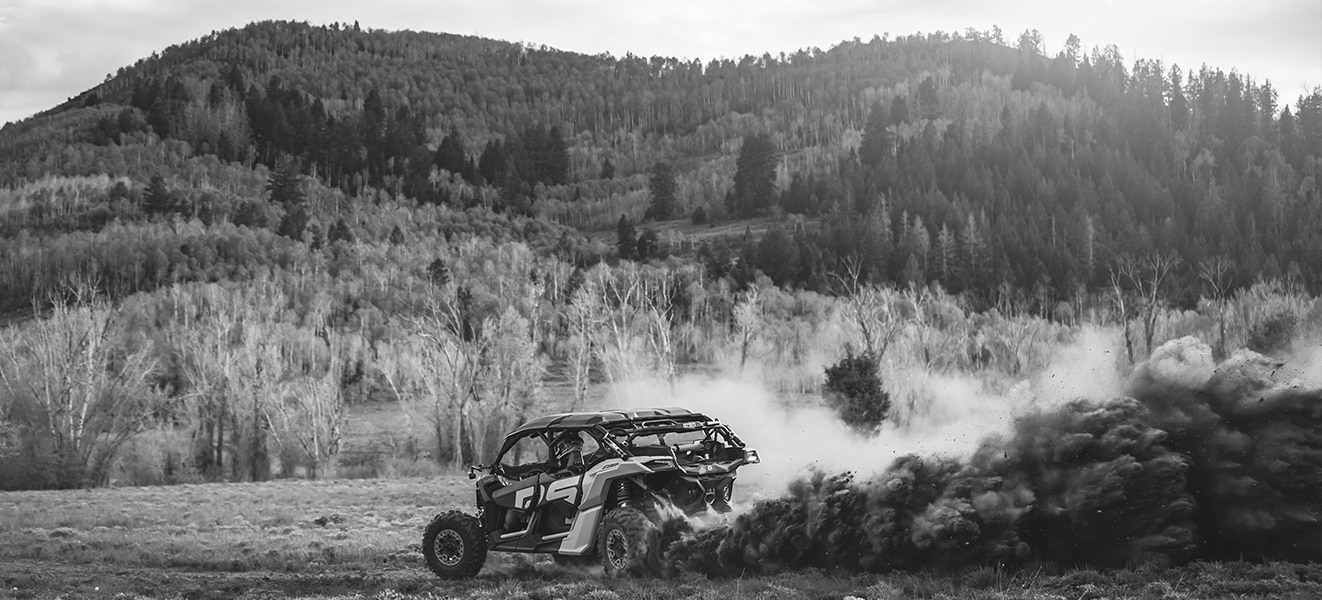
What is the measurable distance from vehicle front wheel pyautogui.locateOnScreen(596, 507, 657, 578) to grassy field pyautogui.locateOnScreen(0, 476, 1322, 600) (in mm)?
330

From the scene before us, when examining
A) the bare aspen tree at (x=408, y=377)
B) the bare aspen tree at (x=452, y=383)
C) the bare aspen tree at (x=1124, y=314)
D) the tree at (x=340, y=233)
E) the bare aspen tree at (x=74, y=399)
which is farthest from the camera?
the tree at (x=340, y=233)

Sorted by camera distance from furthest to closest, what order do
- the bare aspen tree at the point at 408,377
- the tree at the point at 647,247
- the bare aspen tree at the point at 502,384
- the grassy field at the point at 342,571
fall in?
the tree at the point at 647,247 → the bare aspen tree at the point at 408,377 → the bare aspen tree at the point at 502,384 → the grassy field at the point at 342,571

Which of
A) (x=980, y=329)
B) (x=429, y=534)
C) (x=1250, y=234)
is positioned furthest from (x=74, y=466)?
(x=1250, y=234)

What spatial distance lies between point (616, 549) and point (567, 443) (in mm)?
2341

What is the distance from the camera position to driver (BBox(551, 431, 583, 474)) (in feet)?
58.4

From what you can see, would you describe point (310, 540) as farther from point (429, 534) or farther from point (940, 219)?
point (940, 219)

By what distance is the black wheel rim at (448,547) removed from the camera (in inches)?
731

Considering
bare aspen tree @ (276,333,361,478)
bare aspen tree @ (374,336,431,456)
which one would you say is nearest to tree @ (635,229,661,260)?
bare aspen tree @ (374,336,431,456)

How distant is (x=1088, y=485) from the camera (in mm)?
13719

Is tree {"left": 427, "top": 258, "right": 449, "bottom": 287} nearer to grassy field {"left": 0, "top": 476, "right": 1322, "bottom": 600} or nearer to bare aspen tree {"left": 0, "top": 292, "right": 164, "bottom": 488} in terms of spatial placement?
bare aspen tree {"left": 0, "top": 292, "right": 164, "bottom": 488}

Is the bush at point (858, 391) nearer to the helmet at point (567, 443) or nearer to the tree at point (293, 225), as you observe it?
the helmet at point (567, 443)

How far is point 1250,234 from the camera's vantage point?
6068 inches

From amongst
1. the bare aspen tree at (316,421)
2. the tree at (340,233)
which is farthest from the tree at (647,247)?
the bare aspen tree at (316,421)

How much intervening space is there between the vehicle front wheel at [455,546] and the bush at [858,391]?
43029 mm
